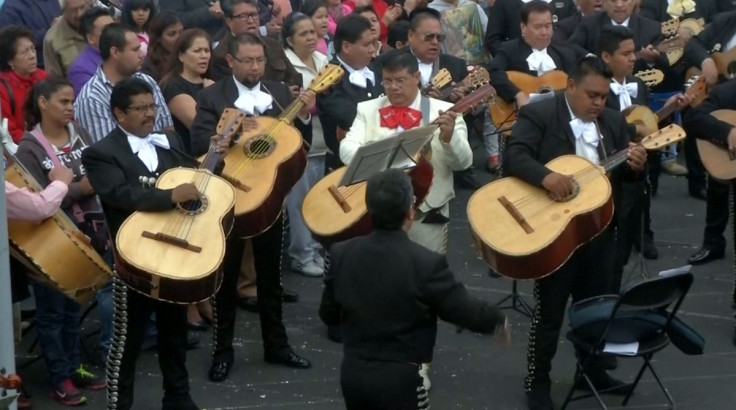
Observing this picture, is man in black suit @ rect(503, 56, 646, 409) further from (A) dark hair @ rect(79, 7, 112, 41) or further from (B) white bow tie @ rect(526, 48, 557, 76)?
(A) dark hair @ rect(79, 7, 112, 41)

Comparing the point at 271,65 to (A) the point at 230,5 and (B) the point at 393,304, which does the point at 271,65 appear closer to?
(A) the point at 230,5

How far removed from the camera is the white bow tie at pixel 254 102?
8188 mm

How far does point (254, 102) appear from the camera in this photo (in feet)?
27.0

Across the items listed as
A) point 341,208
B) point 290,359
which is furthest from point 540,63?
point 290,359

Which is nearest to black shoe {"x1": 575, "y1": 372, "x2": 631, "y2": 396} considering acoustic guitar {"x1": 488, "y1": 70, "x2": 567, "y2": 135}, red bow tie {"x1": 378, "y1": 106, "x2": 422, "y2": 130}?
red bow tie {"x1": 378, "y1": 106, "x2": 422, "y2": 130}

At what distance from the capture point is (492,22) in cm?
1204

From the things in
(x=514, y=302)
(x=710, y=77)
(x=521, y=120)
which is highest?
(x=521, y=120)

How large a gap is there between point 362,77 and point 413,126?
154 centimetres

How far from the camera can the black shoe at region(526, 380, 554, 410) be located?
25.2 ft

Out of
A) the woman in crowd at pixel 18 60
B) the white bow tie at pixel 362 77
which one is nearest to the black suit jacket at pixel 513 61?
the white bow tie at pixel 362 77

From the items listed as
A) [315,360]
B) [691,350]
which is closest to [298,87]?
[315,360]

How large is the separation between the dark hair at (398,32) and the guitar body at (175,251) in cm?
505

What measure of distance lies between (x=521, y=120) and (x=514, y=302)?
223 cm

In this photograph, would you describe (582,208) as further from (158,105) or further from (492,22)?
(492,22)
